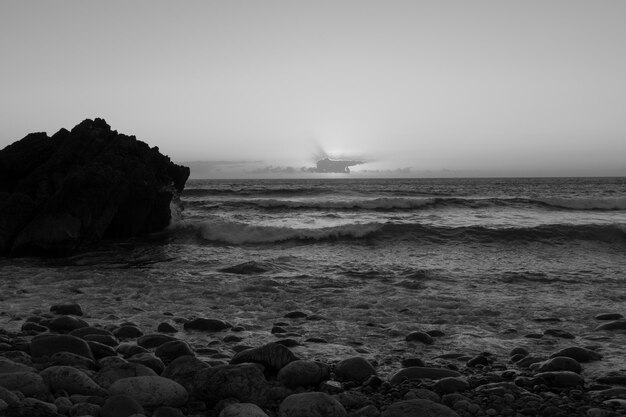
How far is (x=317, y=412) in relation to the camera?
378 centimetres

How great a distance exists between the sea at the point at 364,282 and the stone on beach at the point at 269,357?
29.0 inches

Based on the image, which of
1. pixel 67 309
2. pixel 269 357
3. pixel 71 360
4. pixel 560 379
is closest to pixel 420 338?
pixel 560 379

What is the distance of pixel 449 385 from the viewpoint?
447 centimetres

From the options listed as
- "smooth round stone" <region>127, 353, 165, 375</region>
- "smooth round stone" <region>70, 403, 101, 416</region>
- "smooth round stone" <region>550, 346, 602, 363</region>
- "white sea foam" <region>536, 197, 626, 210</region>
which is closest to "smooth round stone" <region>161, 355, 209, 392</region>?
"smooth round stone" <region>127, 353, 165, 375</region>

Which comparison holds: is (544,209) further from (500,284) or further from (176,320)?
(176,320)

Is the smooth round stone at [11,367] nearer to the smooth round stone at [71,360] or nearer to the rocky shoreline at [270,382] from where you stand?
the rocky shoreline at [270,382]

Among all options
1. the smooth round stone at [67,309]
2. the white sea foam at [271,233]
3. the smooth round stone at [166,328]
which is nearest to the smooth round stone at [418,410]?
the smooth round stone at [166,328]

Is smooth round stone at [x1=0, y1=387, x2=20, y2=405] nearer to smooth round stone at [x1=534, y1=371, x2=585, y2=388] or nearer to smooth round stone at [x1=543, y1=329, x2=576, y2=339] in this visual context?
smooth round stone at [x1=534, y1=371, x2=585, y2=388]

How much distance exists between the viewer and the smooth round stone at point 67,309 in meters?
7.02

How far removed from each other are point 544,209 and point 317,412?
89.9ft

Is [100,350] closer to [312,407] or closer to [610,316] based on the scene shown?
[312,407]

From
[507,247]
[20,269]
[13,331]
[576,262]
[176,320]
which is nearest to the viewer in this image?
[13,331]

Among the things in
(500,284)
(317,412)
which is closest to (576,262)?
(500,284)

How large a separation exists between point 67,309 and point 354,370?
186 inches
